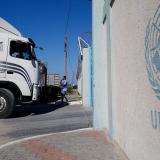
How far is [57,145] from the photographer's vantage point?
8.18m

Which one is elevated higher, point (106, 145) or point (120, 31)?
point (120, 31)

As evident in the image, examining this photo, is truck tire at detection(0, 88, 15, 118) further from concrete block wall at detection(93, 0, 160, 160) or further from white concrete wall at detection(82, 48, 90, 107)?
concrete block wall at detection(93, 0, 160, 160)

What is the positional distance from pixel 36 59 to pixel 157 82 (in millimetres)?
11382

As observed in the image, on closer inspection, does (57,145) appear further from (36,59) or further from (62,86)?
(62,86)

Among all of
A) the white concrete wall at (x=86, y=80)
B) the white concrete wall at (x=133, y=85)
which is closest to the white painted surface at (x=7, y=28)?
the white concrete wall at (x=86, y=80)

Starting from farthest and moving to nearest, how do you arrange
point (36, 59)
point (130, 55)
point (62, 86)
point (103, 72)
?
point (62, 86) < point (36, 59) < point (103, 72) < point (130, 55)

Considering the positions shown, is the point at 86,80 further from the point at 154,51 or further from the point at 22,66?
the point at 154,51

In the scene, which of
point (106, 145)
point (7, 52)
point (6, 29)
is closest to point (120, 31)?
point (106, 145)

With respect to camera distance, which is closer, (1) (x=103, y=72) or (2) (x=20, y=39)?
(1) (x=103, y=72)

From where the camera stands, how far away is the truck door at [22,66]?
14.3 meters

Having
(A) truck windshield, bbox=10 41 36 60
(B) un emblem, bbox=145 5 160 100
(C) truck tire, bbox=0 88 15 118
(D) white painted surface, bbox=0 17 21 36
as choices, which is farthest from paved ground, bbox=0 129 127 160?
(D) white painted surface, bbox=0 17 21 36

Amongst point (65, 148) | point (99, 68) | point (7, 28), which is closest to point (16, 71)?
point (7, 28)

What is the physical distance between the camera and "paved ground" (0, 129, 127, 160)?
6946 mm

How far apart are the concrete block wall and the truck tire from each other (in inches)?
263
